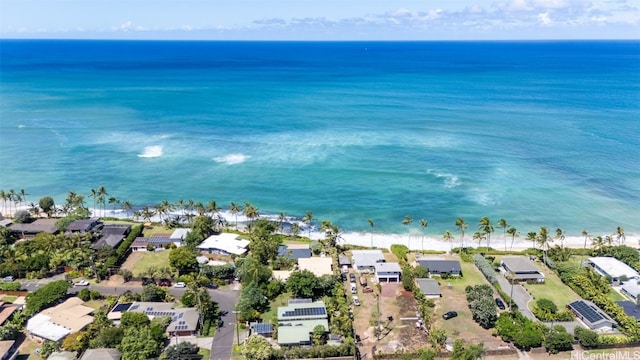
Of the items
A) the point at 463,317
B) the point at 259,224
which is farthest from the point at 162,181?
the point at 463,317

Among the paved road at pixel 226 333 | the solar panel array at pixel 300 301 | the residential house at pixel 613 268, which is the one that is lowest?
the residential house at pixel 613 268

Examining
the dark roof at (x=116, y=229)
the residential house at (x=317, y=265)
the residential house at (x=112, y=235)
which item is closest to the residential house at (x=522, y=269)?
the residential house at (x=317, y=265)

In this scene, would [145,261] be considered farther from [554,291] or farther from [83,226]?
[554,291]

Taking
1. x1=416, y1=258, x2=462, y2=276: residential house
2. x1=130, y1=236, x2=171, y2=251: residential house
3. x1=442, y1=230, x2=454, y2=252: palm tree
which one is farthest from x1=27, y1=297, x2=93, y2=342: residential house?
x1=442, y1=230, x2=454, y2=252: palm tree

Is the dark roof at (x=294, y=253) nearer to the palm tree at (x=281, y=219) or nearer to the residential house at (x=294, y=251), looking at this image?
the residential house at (x=294, y=251)

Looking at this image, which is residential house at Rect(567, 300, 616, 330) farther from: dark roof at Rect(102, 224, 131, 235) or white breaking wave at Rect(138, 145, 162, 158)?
white breaking wave at Rect(138, 145, 162, 158)

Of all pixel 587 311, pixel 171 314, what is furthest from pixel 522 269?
pixel 171 314

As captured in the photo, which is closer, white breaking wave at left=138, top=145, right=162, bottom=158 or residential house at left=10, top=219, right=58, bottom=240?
residential house at left=10, top=219, right=58, bottom=240
